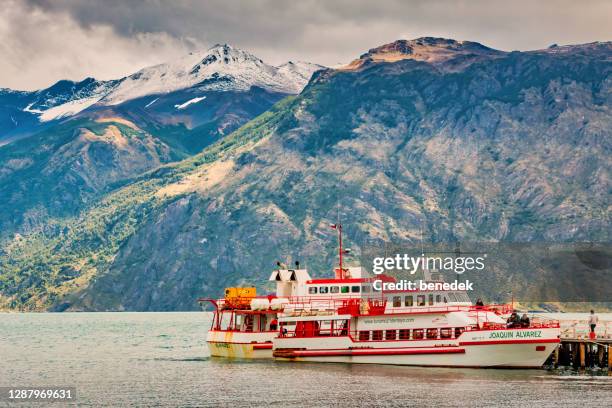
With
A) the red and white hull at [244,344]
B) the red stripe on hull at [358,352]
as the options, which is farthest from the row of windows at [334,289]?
the red stripe on hull at [358,352]

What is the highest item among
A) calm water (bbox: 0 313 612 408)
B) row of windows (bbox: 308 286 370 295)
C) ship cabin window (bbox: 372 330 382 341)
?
row of windows (bbox: 308 286 370 295)

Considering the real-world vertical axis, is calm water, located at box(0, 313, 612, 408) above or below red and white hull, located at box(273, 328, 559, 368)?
below

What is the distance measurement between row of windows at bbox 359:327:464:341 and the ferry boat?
100 millimetres

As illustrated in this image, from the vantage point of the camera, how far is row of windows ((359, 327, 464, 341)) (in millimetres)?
108375

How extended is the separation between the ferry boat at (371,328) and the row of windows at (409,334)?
0.10 m

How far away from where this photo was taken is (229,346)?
411 ft

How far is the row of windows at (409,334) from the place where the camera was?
108 metres

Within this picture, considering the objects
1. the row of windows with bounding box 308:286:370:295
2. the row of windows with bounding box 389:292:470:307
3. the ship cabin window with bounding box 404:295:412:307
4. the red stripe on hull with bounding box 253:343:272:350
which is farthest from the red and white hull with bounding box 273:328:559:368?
the red stripe on hull with bounding box 253:343:272:350

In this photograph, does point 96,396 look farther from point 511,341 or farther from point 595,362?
point 595,362

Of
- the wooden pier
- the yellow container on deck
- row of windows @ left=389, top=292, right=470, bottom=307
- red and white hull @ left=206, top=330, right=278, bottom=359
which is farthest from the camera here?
the yellow container on deck

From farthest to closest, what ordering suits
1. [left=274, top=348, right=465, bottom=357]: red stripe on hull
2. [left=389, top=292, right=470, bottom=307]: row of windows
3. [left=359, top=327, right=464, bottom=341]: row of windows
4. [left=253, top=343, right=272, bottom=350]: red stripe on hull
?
[left=253, top=343, right=272, bottom=350]: red stripe on hull
[left=389, top=292, right=470, bottom=307]: row of windows
[left=359, top=327, right=464, bottom=341]: row of windows
[left=274, top=348, right=465, bottom=357]: red stripe on hull

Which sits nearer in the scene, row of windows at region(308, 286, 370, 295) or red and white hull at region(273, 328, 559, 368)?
red and white hull at region(273, 328, 559, 368)

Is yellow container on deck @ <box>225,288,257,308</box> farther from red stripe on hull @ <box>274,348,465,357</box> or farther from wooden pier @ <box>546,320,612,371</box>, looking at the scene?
wooden pier @ <box>546,320,612,371</box>

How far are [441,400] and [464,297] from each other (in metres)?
25.0
